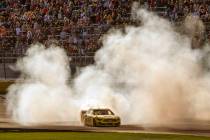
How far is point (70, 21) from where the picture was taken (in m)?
47.2

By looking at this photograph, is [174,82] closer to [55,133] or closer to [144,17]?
[144,17]

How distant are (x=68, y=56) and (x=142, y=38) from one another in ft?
21.8

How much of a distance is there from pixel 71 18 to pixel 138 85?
41.1 feet

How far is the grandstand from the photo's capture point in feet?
137

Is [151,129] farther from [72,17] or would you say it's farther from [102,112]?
A: [72,17]

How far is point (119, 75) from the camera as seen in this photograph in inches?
1481

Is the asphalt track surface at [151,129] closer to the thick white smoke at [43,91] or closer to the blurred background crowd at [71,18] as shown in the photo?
the thick white smoke at [43,91]

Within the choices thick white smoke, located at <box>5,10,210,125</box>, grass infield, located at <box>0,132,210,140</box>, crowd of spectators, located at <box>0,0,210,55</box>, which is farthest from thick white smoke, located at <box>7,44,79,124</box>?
grass infield, located at <box>0,132,210,140</box>

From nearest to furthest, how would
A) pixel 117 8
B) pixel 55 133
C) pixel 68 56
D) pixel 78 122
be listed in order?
pixel 55 133, pixel 78 122, pixel 68 56, pixel 117 8

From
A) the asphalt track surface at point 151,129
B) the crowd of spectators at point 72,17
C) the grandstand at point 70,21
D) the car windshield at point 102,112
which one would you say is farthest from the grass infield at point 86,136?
the crowd of spectators at point 72,17

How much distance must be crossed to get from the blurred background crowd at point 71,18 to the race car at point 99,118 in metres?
8.92

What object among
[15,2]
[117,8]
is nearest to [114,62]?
[117,8]

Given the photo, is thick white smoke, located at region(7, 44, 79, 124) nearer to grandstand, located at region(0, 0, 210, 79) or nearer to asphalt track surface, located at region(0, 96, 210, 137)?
grandstand, located at region(0, 0, 210, 79)

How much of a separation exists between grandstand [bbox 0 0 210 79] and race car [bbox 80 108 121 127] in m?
8.32
